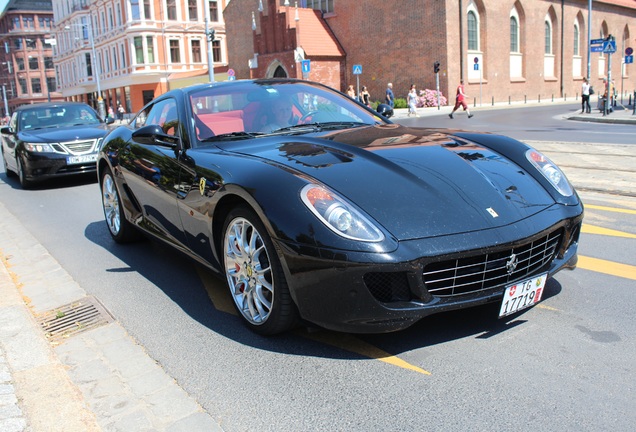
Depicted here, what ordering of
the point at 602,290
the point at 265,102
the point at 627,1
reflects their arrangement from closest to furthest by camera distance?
the point at 602,290
the point at 265,102
the point at 627,1

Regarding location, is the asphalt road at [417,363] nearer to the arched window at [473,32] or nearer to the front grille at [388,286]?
the front grille at [388,286]

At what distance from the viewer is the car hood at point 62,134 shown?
11.0 meters

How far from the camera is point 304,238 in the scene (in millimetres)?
3070

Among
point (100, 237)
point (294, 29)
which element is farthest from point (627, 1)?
point (100, 237)

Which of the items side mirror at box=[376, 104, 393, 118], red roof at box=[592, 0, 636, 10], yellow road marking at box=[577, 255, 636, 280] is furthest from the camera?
red roof at box=[592, 0, 636, 10]

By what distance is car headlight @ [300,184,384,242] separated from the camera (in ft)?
9.86

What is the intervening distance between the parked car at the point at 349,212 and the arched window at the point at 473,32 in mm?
42867

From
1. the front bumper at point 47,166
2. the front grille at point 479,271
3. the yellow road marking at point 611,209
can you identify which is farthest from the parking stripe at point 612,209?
the front bumper at point 47,166

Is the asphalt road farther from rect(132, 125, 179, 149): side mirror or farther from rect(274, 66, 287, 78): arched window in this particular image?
rect(274, 66, 287, 78): arched window

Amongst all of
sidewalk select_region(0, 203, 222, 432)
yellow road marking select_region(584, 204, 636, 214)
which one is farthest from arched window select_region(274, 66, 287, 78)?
sidewalk select_region(0, 203, 222, 432)

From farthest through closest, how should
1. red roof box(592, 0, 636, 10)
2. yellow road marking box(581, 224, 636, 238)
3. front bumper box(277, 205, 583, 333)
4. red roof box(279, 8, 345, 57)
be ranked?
red roof box(592, 0, 636, 10) < red roof box(279, 8, 345, 57) < yellow road marking box(581, 224, 636, 238) < front bumper box(277, 205, 583, 333)

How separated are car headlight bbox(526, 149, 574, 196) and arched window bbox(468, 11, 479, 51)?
43.0 m

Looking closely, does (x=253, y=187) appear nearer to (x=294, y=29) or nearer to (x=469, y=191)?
(x=469, y=191)

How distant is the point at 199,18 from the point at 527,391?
65.9 m
